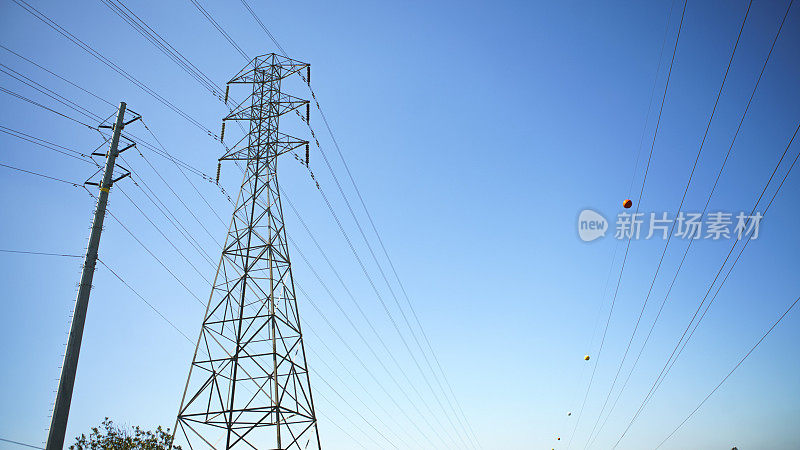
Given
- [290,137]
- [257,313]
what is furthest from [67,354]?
[290,137]

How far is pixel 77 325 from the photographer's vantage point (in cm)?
1035

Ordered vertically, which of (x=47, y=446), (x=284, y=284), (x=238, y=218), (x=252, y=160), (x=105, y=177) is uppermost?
(x=252, y=160)

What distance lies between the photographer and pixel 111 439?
1942 centimetres

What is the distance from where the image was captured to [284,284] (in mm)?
16719

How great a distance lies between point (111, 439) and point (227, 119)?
15315mm

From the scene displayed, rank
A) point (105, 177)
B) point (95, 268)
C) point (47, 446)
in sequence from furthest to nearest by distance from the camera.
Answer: point (105, 177) < point (95, 268) < point (47, 446)

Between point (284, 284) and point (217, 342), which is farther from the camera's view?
point (284, 284)

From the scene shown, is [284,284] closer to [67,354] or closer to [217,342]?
[217,342]

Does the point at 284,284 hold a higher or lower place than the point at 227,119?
lower

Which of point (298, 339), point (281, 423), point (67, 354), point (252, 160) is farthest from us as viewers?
point (252, 160)

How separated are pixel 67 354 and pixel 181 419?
16.1 feet

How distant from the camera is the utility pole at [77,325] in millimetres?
9555

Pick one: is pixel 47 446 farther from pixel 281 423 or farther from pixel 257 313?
pixel 257 313

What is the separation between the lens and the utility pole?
9555 mm
